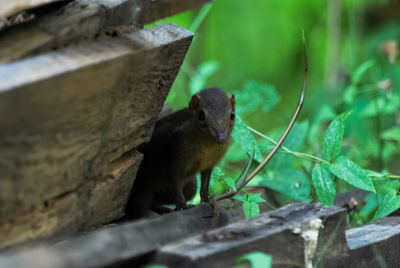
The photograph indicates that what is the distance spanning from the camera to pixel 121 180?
2.59 meters

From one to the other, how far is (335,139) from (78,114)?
1.63m

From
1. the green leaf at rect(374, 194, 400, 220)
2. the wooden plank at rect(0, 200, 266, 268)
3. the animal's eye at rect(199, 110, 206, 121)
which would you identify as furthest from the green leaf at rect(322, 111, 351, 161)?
the wooden plank at rect(0, 200, 266, 268)

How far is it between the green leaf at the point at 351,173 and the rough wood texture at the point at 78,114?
1.03 m

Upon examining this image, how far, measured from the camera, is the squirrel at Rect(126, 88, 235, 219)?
11.9ft

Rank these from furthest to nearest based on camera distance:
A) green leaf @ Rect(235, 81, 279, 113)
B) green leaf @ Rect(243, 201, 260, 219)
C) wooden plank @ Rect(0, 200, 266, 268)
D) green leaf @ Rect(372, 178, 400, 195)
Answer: green leaf @ Rect(235, 81, 279, 113) → green leaf @ Rect(372, 178, 400, 195) → green leaf @ Rect(243, 201, 260, 219) → wooden plank @ Rect(0, 200, 266, 268)

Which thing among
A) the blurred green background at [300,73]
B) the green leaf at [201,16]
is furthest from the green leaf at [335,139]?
the green leaf at [201,16]

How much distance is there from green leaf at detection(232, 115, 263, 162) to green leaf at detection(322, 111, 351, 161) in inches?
15.6

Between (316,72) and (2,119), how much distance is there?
9.56 metres

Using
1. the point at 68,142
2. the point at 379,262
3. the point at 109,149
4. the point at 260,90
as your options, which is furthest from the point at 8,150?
the point at 260,90

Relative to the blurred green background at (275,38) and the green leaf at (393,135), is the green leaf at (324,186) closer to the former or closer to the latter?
the green leaf at (393,135)

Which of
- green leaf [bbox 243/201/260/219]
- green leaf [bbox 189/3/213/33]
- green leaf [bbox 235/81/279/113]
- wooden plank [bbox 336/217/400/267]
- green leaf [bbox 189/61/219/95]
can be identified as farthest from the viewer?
green leaf [bbox 189/61/219/95]

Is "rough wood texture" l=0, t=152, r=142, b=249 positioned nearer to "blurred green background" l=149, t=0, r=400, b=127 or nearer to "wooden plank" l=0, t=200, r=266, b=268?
"wooden plank" l=0, t=200, r=266, b=268

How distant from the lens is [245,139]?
3371mm

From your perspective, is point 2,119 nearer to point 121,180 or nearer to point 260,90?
point 121,180
